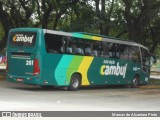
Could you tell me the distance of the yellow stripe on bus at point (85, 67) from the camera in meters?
23.6

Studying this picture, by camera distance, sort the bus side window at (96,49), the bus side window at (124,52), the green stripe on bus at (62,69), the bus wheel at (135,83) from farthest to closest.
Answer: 1. the bus wheel at (135,83)
2. the bus side window at (124,52)
3. the bus side window at (96,49)
4. the green stripe on bus at (62,69)

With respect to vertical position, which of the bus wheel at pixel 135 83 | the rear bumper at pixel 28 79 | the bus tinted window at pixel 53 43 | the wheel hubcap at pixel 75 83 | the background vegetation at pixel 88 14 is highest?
the background vegetation at pixel 88 14

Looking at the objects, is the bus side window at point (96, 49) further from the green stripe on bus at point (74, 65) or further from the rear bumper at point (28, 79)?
the rear bumper at point (28, 79)

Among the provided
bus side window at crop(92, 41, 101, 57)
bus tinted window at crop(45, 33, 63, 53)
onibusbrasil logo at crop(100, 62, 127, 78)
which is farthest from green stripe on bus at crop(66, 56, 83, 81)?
onibusbrasil logo at crop(100, 62, 127, 78)

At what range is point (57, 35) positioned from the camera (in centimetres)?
2178

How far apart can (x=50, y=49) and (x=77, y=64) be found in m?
2.34

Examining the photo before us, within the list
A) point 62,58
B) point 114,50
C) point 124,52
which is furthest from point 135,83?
point 62,58

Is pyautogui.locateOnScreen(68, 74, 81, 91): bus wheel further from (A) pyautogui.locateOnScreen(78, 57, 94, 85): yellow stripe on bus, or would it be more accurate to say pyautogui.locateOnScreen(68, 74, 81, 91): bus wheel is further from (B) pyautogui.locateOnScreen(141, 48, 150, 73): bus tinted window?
(B) pyautogui.locateOnScreen(141, 48, 150, 73): bus tinted window

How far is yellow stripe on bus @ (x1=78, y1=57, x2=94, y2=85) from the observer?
2362 centimetres

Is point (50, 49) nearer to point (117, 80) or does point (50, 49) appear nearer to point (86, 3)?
point (117, 80)

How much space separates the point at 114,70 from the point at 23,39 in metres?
7.27

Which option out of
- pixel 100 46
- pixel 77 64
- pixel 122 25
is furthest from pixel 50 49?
pixel 122 25

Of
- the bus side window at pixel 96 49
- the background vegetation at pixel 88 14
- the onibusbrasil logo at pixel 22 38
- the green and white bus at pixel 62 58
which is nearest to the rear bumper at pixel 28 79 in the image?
the green and white bus at pixel 62 58

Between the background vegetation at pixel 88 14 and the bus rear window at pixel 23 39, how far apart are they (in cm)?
830
